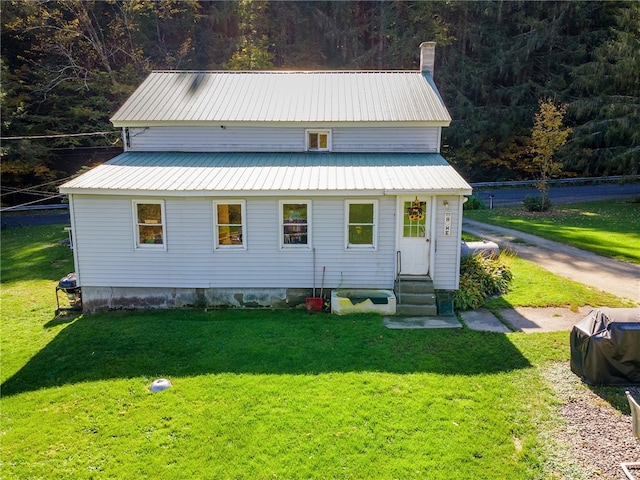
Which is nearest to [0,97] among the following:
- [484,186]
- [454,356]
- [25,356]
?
[25,356]

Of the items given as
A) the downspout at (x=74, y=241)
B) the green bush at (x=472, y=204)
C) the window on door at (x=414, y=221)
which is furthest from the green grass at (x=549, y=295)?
the green bush at (x=472, y=204)

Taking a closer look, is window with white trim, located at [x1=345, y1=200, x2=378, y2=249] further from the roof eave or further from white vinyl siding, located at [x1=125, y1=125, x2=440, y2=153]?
the roof eave

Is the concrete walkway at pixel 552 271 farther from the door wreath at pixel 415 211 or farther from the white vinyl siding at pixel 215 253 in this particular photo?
the door wreath at pixel 415 211

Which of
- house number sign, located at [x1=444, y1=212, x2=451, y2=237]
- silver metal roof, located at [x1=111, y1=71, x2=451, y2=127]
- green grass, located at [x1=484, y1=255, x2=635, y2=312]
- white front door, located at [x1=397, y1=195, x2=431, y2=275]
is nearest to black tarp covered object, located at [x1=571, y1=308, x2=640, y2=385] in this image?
green grass, located at [x1=484, y1=255, x2=635, y2=312]

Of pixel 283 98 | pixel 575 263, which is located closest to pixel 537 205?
pixel 575 263

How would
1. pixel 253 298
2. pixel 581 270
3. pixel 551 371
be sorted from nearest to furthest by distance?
pixel 551 371, pixel 253 298, pixel 581 270

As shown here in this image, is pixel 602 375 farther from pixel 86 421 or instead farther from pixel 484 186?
pixel 484 186

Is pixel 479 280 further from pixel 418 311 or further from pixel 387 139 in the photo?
pixel 387 139
